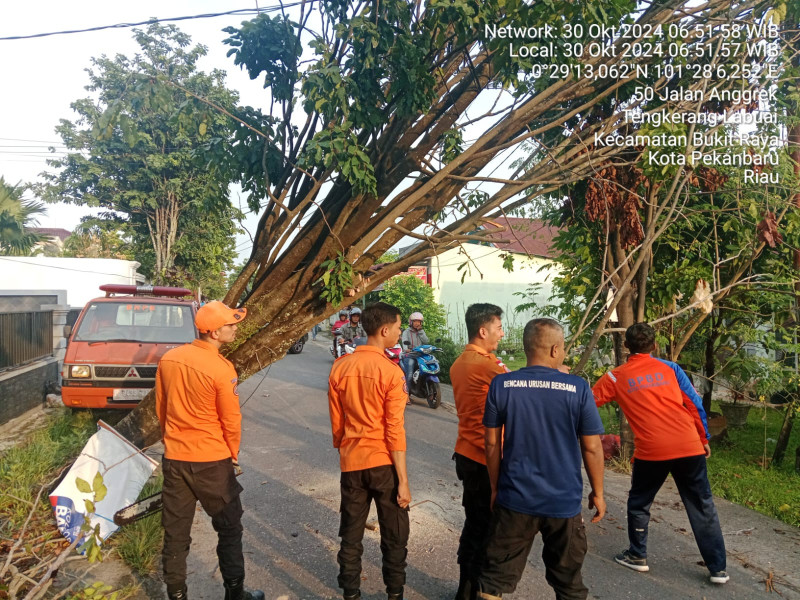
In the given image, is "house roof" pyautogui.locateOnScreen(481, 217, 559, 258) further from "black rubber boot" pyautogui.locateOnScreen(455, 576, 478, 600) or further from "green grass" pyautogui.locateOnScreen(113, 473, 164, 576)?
"green grass" pyautogui.locateOnScreen(113, 473, 164, 576)

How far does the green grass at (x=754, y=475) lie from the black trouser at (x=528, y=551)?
358cm

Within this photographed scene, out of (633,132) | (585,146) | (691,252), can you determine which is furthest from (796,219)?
(585,146)

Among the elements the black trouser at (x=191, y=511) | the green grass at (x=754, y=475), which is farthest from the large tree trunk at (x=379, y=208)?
the green grass at (x=754, y=475)

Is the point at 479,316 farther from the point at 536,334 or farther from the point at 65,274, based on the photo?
the point at 65,274

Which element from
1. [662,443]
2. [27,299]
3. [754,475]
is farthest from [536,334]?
[27,299]

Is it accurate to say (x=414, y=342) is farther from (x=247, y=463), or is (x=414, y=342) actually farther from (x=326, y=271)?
(x=326, y=271)

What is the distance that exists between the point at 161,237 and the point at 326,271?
23.1 meters

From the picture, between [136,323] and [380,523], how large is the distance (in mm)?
6937

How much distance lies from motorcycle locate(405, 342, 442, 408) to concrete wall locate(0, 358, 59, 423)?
632 centimetres

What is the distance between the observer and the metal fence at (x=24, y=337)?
9695mm

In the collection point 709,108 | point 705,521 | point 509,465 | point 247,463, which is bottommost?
point 247,463

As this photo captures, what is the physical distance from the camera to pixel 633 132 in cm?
612

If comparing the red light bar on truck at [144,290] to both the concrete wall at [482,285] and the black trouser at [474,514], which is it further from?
the concrete wall at [482,285]

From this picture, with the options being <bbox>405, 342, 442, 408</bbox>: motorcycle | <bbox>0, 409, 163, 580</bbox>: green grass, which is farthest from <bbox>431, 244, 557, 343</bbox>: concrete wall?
<bbox>0, 409, 163, 580</bbox>: green grass
